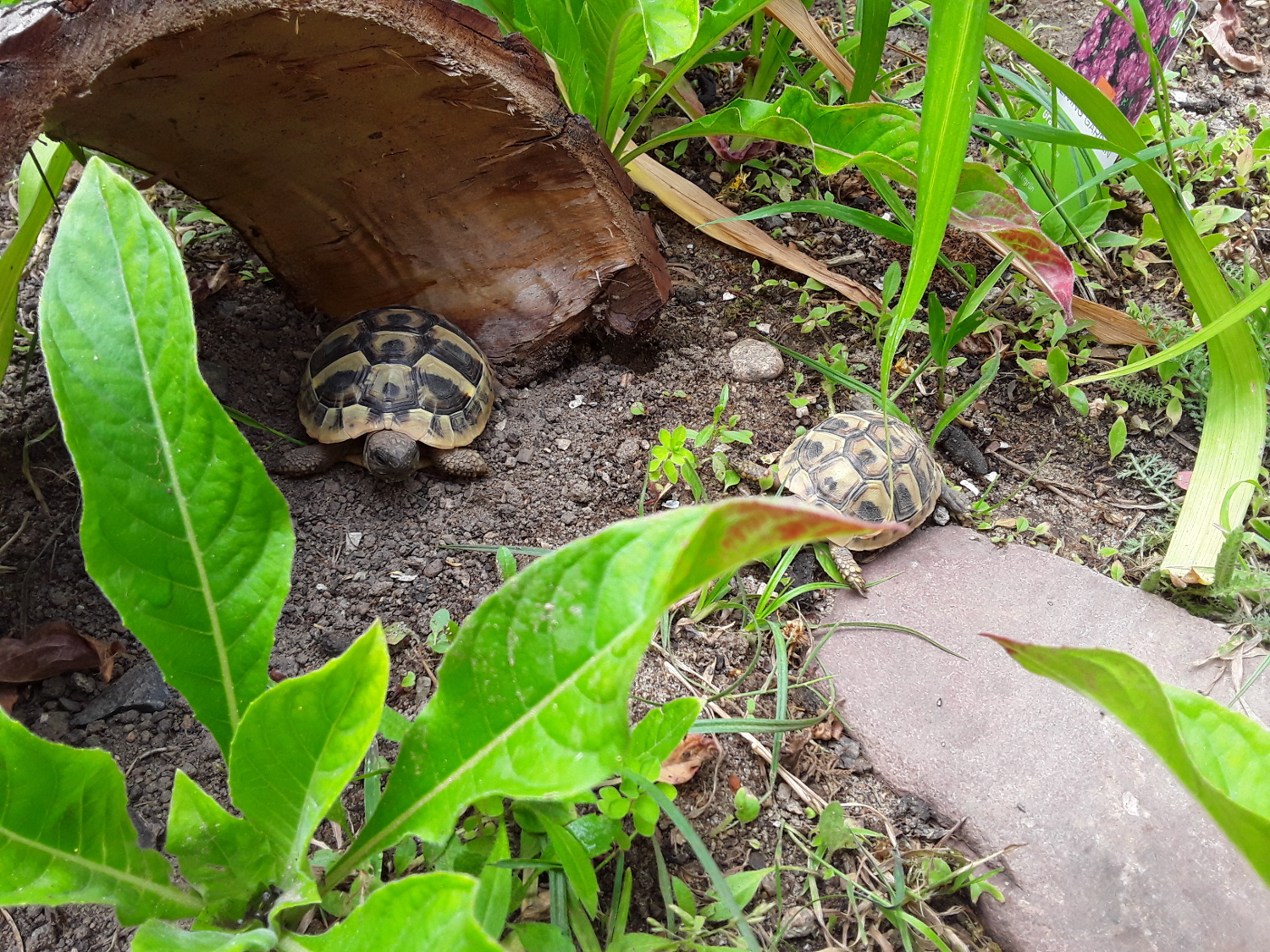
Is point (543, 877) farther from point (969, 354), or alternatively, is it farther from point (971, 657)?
point (969, 354)

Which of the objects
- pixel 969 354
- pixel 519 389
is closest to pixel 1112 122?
pixel 969 354

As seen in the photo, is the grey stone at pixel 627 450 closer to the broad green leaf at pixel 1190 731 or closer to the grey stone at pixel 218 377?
the grey stone at pixel 218 377

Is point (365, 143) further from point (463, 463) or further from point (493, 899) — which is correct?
point (493, 899)

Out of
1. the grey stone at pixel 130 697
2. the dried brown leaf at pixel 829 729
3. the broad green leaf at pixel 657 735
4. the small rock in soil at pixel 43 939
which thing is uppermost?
the broad green leaf at pixel 657 735

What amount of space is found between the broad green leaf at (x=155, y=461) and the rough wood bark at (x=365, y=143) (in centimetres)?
26

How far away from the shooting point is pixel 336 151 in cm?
189

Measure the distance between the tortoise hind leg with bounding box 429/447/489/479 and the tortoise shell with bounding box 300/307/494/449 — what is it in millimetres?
50

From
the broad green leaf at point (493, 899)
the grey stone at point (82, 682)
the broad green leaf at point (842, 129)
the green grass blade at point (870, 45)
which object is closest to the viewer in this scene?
the broad green leaf at point (493, 899)

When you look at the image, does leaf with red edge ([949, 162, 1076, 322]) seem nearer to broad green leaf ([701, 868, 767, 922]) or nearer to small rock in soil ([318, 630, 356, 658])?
broad green leaf ([701, 868, 767, 922])

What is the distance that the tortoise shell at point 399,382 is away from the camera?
7.60 feet

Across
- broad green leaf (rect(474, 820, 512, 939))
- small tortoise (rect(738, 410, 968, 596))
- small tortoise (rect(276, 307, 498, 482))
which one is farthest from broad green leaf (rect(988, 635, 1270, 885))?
small tortoise (rect(276, 307, 498, 482))

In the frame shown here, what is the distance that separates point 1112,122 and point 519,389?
5.70ft

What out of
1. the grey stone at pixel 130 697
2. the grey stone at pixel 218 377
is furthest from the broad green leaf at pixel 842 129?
the grey stone at pixel 130 697

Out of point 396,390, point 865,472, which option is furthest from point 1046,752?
point 396,390
